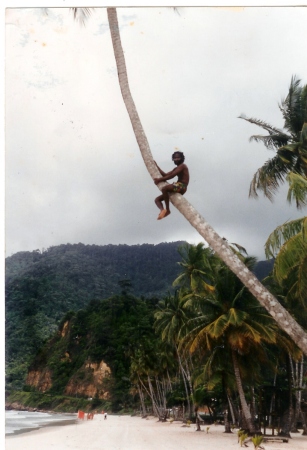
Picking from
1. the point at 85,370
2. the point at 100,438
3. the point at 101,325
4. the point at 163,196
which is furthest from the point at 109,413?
the point at 163,196

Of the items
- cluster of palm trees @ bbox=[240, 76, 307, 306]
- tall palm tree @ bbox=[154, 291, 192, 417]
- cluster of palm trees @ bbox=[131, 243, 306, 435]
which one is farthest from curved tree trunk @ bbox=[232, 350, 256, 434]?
tall palm tree @ bbox=[154, 291, 192, 417]

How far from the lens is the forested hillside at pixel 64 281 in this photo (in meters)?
12.9

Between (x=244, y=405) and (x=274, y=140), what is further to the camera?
(x=244, y=405)

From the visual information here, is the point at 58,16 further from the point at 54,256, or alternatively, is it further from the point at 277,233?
the point at 54,256

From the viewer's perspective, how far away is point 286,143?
11625 millimetres

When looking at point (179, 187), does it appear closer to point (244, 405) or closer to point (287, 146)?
point (287, 146)

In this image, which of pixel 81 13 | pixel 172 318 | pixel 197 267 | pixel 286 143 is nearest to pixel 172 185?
pixel 81 13

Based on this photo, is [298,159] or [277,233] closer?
[277,233]

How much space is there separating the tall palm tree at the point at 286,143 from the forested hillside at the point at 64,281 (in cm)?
551

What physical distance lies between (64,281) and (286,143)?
1078 centimetres

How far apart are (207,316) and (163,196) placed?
374 inches

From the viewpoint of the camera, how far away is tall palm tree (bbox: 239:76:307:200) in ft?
35.7

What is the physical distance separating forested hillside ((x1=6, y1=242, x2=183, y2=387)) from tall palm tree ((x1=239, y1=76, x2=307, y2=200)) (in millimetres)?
5512

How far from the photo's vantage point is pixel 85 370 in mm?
19406
